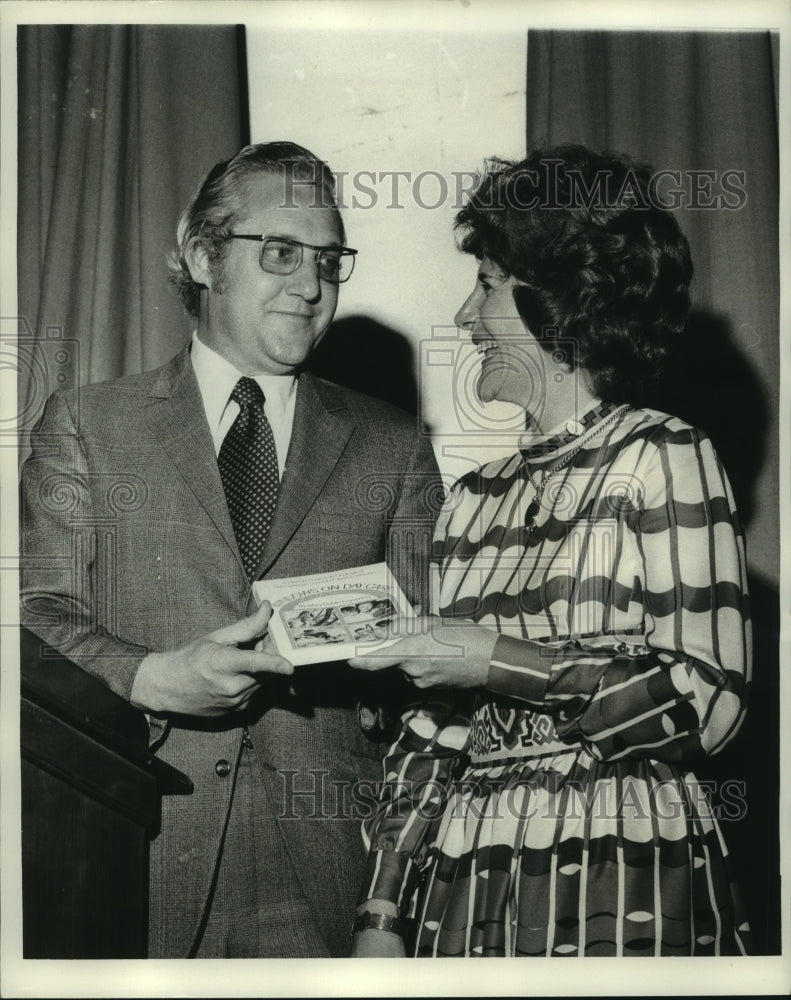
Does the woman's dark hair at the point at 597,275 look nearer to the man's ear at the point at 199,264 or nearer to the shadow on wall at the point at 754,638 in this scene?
the shadow on wall at the point at 754,638

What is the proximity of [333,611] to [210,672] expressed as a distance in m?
0.28

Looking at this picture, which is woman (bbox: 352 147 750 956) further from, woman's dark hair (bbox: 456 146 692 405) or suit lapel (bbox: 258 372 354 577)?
suit lapel (bbox: 258 372 354 577)

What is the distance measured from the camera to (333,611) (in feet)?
6.97

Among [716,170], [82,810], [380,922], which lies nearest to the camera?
[380,922]

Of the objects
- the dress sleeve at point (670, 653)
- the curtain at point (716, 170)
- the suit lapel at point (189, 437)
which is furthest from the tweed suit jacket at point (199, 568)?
the curtain at point (716, 170)

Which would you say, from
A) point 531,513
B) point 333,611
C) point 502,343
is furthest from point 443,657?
point 502,343

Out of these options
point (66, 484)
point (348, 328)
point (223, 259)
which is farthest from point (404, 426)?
point (66, 484)

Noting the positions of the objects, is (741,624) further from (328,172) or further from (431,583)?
(328,172)

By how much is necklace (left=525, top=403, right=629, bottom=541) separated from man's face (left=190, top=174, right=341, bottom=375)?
0.61 metres

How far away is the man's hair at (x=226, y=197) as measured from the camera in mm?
2402

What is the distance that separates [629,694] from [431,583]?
52 cm

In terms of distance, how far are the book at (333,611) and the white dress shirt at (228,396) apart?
30cm

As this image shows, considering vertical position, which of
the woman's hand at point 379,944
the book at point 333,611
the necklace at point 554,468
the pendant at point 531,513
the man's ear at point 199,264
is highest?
the man's ear at point 199,264

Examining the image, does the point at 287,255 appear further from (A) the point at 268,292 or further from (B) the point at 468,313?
(B) the point at 468,313
